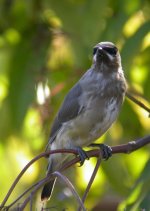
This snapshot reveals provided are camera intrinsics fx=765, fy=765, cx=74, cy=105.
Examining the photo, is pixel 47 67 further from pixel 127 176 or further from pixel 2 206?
pixel 2 206

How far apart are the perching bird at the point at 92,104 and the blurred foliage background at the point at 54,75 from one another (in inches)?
3.5

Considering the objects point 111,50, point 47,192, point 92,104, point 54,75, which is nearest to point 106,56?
point 111,50

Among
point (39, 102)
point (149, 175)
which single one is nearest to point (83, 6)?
point (39, 102)

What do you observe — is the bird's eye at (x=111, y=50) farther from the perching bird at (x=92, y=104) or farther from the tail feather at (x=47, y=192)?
the tail feather at (x=47, y=192)

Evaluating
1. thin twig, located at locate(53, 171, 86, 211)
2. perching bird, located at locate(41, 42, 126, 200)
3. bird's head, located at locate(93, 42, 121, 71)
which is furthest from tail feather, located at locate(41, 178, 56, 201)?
thin twig, located at locate(53, 171, 86, 211)

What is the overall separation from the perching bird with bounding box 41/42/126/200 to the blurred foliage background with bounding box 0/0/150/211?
0.29 ft

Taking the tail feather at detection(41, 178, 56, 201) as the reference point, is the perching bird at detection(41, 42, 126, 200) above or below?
above

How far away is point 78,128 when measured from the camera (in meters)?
4.54

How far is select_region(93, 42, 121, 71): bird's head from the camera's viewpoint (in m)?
4.31

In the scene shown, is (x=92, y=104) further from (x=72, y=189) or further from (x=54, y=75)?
(x=72, y=189)

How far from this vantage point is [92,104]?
4.46 m

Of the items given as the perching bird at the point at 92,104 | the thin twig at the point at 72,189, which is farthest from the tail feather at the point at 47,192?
the thin twig at the point at 72,189

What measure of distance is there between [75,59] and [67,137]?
1.63ft

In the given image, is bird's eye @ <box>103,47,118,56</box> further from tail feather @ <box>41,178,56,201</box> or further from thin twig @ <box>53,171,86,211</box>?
thin twig @ <box>53,171,86,211</box>
